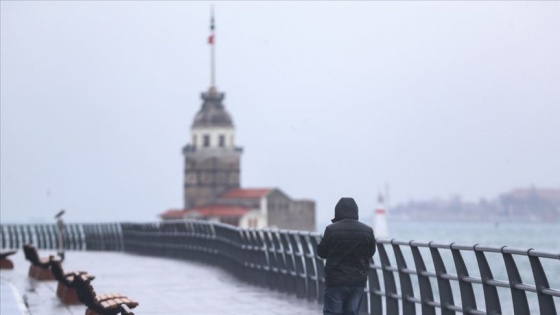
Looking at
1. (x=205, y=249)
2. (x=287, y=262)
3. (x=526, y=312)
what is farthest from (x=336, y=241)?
(x=205, y=249)

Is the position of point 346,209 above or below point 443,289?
above

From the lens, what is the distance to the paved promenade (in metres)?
23.6

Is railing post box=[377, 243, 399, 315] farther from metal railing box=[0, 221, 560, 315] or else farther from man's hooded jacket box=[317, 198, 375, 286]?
man's hooded jacket box=[317, 198, 375, 286]

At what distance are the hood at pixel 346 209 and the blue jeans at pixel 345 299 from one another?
2.56ft

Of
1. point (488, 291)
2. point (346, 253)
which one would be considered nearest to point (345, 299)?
point (346, 253)

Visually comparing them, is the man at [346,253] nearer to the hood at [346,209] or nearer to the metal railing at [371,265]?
the hood at [346,209]

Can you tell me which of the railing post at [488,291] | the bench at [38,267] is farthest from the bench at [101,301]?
the bench at [38,267]

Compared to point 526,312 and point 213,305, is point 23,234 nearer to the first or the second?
point 213,305

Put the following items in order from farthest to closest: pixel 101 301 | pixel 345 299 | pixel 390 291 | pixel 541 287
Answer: pixel 390 291, pixel 101 301, pixel 345 299, pixel 541 287

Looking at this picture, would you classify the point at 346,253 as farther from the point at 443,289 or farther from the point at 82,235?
the point at 82,235

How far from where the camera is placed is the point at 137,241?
57406 millimetres

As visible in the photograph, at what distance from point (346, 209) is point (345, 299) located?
3.39 feet

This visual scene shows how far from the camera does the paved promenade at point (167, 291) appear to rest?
23.6m

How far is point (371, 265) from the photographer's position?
71.2 ft
